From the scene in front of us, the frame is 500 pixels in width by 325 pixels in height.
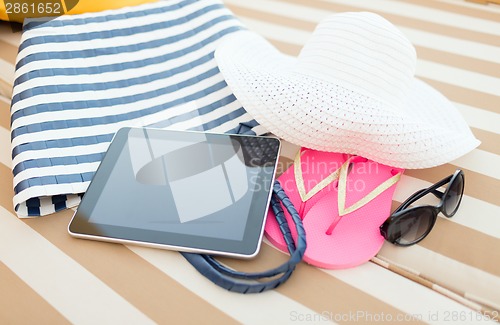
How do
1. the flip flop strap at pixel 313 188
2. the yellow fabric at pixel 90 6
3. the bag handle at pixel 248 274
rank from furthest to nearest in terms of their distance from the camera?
the yellow fabric at pixel 90 6, the flip flop strap at pixel 313 188, the bag handle at pixel 248 274

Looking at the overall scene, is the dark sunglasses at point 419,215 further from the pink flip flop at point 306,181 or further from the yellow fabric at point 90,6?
the yellow fabric at point 90,6

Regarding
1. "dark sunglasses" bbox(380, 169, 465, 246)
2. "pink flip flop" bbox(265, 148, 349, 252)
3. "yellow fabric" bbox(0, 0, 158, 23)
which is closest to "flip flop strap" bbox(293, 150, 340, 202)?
"pink flip flop" bbox(265, 148, 349, 252)

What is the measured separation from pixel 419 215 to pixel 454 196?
0.10m

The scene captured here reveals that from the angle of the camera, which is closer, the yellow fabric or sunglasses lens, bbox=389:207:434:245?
sunglasses lens, bbox=389:207:434:245

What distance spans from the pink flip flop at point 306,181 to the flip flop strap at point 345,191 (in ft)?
0.05

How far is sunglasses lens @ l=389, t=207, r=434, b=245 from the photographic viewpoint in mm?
635

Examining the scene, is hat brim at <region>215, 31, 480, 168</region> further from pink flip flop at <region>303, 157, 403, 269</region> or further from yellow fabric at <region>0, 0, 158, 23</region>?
yellow fabric at <region>0, 0, 158, 23</region>

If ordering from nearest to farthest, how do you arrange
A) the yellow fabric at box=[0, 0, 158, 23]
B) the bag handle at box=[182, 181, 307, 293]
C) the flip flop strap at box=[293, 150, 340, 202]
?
the bag handle at box=[182, 181, 307, 293], the flip flop strap at box=[293, 150, 340, 202], the yellow fabric at box=[0, 0, 158, 23]

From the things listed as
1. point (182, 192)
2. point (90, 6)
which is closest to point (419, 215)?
point (182, 192)

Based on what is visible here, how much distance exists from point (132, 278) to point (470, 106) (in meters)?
0.75

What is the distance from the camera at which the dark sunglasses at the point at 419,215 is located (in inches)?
25.0

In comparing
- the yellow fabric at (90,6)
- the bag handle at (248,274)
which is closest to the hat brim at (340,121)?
the bag handle at (248,274)

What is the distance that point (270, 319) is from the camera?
22.8 inches

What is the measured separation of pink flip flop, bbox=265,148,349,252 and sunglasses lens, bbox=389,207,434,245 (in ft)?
0.42
